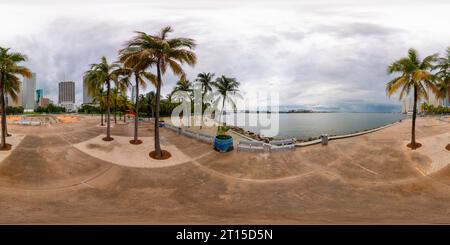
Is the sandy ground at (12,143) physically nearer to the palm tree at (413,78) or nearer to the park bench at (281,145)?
the park bench at (281,145)

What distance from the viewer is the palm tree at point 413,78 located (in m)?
18.4

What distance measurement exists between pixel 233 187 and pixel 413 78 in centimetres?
1560

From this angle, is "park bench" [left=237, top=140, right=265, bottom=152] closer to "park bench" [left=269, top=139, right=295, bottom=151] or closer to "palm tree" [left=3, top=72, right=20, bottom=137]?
"park bench" [left=269, top=139, right=295, bottom=151]

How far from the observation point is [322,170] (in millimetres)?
15164

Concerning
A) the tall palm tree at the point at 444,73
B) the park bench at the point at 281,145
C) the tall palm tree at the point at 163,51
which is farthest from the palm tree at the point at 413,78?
the tall palm tree at the point at 163,51

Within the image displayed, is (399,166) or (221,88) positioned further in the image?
(221,88)

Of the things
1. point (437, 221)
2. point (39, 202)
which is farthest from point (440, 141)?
point (39, 202)

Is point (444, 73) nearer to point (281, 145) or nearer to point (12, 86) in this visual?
point (281, 145)

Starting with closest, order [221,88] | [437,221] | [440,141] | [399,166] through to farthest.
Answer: [437,221] → [399,166] → [440,141] → [221,88]

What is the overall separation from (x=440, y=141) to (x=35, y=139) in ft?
104

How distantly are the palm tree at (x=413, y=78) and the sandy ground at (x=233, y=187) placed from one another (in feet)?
10.9

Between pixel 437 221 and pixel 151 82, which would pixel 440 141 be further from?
pixel 151 82

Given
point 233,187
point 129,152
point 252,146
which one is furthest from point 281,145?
point 129,152

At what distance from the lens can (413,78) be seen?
723 inches
